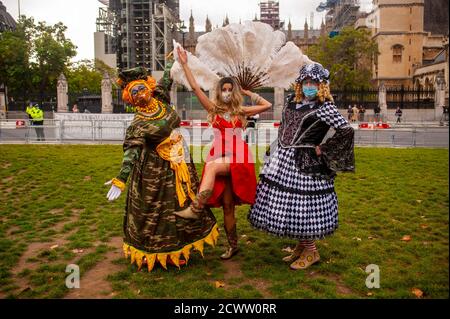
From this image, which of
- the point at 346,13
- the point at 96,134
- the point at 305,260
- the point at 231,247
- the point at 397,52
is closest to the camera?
the point at 305,260

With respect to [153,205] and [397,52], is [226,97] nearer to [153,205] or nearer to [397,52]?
[153,205]

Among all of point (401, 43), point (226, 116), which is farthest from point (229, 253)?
point (401, 43)

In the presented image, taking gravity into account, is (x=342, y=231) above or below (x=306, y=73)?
below

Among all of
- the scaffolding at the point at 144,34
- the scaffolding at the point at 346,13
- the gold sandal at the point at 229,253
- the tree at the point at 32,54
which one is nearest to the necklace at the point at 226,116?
the gold sandal at the point at 229,253

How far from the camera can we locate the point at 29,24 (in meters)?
44.2

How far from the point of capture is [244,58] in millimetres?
5555

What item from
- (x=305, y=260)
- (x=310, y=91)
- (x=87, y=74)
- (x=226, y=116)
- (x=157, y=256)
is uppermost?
(x=87, y=74)

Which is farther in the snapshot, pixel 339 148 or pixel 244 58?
pixel 244 58

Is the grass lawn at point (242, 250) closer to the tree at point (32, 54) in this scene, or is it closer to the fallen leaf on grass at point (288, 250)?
the fallen leaf on grass at point (288, 250)

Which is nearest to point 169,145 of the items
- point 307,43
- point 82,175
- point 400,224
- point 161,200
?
point 161,200

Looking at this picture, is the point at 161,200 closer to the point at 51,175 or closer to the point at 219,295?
the point at 219,295

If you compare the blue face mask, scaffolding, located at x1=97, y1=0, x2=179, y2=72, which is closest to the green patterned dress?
the blue face mask

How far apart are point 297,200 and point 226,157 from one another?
1.00 metres

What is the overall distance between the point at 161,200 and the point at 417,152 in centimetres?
1168
